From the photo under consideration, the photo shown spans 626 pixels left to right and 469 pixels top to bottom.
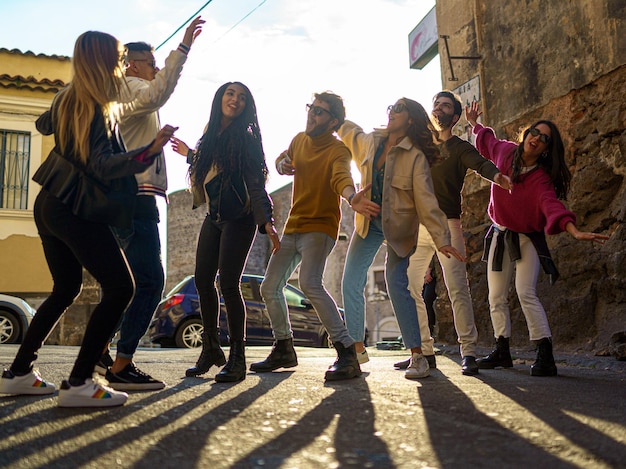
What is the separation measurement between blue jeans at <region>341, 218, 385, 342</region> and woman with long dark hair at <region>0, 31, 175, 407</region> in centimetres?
201

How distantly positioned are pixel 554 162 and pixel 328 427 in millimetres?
3056

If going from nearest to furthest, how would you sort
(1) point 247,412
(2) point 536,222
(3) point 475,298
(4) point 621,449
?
1. (4) point 621,449
2. (1) point 247,412
3. (2) point 536,222
4. (3) point 475,298

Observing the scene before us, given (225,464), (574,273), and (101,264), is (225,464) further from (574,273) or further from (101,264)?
(574,273)

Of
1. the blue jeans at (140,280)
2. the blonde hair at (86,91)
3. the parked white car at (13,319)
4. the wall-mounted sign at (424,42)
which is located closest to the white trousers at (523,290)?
the blue jeans at (140,280)

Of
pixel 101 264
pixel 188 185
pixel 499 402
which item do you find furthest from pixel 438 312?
pixel 101 264

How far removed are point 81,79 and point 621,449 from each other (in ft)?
7.94

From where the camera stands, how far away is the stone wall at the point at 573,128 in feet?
22.5

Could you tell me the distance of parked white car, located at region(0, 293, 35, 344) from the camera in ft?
37.3

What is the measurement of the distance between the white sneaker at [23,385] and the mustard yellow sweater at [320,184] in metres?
1.76

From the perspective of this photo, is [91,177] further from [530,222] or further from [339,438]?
[530,222]

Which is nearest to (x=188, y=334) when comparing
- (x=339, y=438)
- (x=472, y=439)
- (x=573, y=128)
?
(x=573, y=128)

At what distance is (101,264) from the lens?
2.92 metres

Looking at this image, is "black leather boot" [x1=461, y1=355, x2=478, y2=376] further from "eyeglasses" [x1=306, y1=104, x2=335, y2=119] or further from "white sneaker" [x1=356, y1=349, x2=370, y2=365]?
"eyeglasses" [x1=306, y1=104, x2=335, y2=119]

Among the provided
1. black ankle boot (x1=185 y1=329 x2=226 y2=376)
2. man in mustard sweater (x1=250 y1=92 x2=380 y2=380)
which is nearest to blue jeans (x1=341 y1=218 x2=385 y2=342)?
man in mustard sweater (x1=250 y1=92 x2=380 y2=380)
